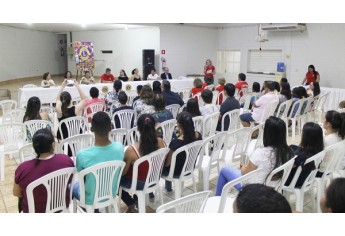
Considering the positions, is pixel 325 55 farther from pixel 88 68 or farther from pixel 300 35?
pixel 88 68

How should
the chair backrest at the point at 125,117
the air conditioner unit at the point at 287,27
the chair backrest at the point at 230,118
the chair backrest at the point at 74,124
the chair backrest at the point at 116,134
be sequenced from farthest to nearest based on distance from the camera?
1. the air conditioner unit at the point at 287,27
2. the chair backrest at the point at 230,118
3. the chair backrest at the point at 125,117
4. the chair backrest at the point at 74,124
5. the chair backrest at the point at 116,134

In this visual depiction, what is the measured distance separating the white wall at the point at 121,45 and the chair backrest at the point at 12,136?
8.69m

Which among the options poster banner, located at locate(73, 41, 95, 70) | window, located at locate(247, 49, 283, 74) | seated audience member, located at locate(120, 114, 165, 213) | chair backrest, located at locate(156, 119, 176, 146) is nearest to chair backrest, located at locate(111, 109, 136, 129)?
chair backrest, located at locate(156, 119, 176, 146)

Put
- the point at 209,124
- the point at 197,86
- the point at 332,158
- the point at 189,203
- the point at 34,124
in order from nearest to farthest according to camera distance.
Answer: the point at 189,203 < the point at 332,158 < the point at 34,124 < the point at 209,124 < the point at 197,86

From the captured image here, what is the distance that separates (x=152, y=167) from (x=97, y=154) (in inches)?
19.1

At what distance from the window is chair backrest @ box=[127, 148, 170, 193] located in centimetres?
961

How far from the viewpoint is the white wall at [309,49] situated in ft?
31.8

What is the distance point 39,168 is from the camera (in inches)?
85.8

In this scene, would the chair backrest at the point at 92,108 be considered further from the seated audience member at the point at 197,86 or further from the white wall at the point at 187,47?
the white wall at the point at 187,47

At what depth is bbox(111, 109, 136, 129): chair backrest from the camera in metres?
4.50

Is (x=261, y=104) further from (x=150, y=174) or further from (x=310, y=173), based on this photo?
(x=150, y=174)

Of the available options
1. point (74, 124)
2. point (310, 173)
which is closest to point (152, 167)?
point (310, 173)

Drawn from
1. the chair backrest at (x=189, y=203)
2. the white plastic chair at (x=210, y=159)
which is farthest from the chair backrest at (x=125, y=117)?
the chair backrest at (x=189, y=203)

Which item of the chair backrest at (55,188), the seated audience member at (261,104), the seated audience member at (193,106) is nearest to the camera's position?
the chair backrest at (55,188)
